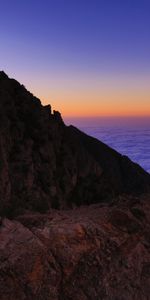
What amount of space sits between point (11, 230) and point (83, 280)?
2.50 metres

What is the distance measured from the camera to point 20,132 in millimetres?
50469

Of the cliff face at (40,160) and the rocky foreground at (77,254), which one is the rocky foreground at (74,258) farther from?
the cliff face at (40,160)

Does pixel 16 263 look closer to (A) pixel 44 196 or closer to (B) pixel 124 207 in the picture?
(B) pixel 124 207

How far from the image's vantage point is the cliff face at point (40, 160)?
146 feet

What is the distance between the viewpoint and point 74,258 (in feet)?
38.2

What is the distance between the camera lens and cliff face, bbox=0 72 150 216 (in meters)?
44.5

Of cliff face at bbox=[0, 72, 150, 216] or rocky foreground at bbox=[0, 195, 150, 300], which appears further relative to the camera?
cliff face at bbox=[0, 72, 150, 216]

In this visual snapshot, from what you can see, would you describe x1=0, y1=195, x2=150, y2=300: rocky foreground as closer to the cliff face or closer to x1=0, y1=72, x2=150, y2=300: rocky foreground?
x1=0, y1=72, x2=150, y2=300: rocky foreground

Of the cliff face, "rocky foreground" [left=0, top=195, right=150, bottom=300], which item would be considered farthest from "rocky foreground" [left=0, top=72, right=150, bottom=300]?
the cliff face

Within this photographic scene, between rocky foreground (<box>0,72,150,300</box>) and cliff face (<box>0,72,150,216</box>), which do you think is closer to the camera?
rocky foreground (<box>0,72,150,300</box>)

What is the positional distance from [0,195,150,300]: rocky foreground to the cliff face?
21421mm

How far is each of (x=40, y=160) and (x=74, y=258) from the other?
40.4 meters

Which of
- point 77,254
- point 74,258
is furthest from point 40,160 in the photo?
point 74,258

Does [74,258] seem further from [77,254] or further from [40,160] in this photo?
[40,160]
